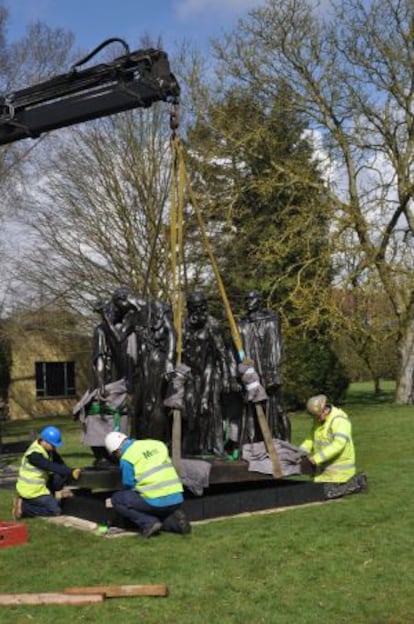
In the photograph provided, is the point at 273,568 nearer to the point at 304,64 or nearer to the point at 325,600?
the point at 325,600

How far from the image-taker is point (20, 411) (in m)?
38.8

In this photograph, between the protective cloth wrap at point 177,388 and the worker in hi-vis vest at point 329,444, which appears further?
the worker in hi-vis vest at point 329,444

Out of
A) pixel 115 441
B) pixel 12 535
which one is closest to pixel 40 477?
pixel 12 535

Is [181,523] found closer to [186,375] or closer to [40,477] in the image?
[186,375]

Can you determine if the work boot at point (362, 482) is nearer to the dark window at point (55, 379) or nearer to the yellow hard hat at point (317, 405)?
the yellow hard hat at point (317, 405)

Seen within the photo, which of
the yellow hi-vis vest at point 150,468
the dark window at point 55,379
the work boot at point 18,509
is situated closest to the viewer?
the yellow hi-vis vest at point 150,468

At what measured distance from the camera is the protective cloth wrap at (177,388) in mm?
→ 10336

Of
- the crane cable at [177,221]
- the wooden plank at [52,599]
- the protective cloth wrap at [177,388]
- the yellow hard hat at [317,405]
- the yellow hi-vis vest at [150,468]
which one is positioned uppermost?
the crane cable at [177,221]

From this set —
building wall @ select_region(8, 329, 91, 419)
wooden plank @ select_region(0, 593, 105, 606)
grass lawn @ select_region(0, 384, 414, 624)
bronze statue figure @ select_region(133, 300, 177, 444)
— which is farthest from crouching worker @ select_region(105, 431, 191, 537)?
building wall @ select_region(8, 329, 91, 419)

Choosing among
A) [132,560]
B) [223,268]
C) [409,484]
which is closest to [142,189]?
[223,268]

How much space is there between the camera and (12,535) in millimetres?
Result: 8859

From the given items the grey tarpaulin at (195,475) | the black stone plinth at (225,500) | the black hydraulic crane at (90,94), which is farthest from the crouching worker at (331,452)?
the black hydraulic crane at (90,94)

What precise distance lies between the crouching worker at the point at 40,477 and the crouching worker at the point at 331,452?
10.1 ft

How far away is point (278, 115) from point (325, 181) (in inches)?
113
